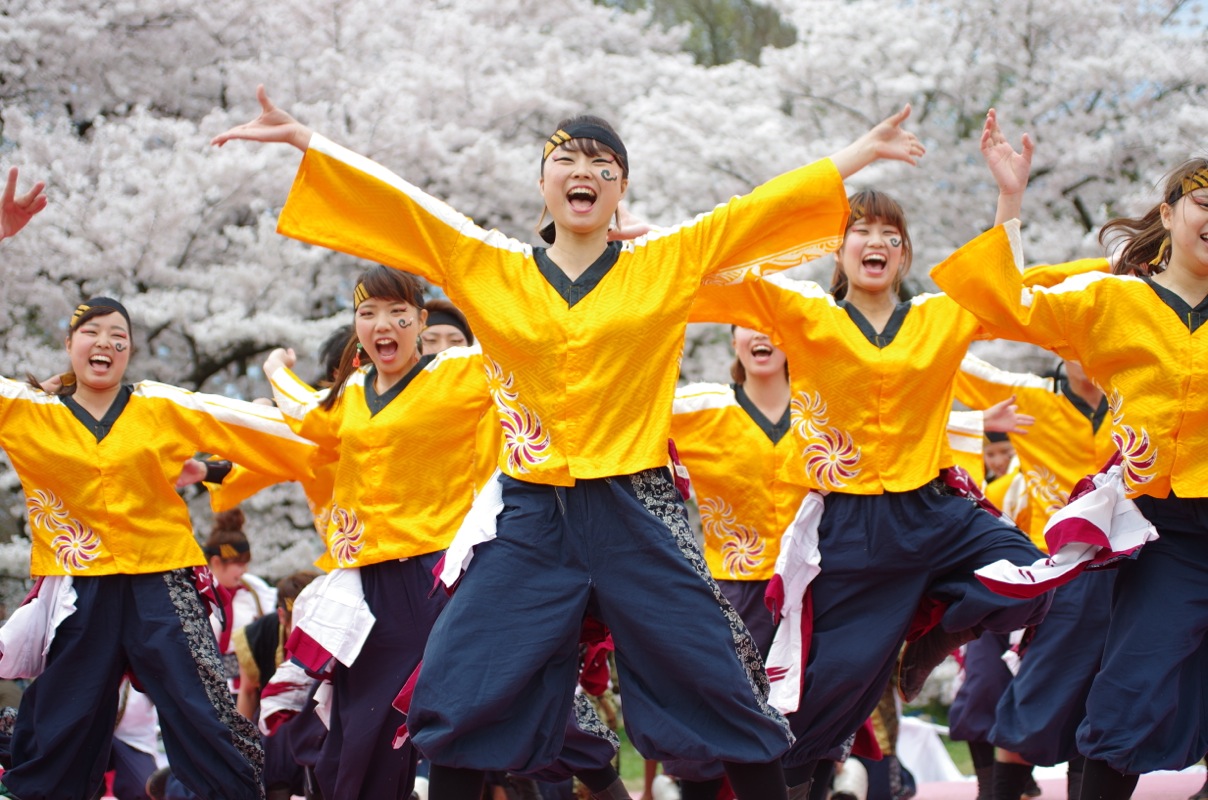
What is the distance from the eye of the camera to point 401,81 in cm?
1137

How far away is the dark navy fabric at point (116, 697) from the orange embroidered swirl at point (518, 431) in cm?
201

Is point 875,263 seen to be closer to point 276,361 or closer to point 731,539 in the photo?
point 731,539

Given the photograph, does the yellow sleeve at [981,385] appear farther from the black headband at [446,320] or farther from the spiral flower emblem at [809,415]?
the black headband at [446,320]

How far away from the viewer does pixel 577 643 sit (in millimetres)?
3611

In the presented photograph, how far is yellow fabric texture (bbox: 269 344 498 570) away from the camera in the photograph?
5.08m

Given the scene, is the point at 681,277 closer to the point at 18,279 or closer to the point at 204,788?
the point at 204,788

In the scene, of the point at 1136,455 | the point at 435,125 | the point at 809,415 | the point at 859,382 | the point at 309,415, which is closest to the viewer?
the point at 1136,455

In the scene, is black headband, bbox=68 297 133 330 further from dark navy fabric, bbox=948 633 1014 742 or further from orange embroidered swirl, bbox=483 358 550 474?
dark navy fabric, bbox=948 633 1014 742

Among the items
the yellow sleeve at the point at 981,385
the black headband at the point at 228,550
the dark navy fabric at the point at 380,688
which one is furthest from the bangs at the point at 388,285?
the black headband at the point at 228,550

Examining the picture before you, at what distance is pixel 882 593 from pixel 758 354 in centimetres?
168

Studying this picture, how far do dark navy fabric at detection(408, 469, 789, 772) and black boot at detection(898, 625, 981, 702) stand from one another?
120 centimetres

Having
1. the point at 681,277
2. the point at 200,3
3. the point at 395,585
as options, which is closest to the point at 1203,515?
the point at 681,277

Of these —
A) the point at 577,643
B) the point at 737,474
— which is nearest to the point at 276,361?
the point at 737,474

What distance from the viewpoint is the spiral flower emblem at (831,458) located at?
462 cm
